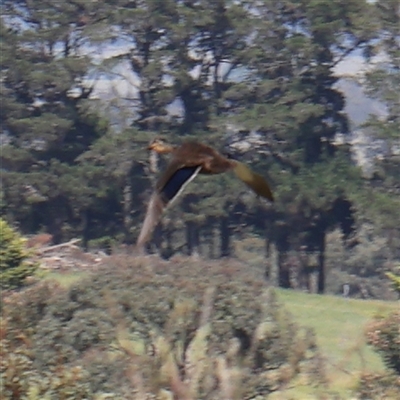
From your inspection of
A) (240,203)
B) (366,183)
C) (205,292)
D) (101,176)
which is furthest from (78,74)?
(205,292)

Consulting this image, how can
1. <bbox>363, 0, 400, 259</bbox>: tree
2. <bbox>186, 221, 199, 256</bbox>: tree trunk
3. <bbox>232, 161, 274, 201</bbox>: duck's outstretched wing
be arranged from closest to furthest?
<bbox>232, 161, 274, 201</bbox>: duck's outstretched wing
<bbox>363, 0, 400, 259</bbox>: tree
<bbox>186, 221, 199, 256</bbox>: tree trunk

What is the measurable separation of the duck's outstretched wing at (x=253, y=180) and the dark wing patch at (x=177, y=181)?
18 centimetres

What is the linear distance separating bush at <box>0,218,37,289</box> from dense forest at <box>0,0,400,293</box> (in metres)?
7.90

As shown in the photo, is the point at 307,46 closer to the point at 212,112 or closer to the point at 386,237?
the point at 212,112

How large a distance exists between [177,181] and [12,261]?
1415cm

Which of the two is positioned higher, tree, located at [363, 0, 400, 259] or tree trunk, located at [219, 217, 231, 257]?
tree, located at [363, 0, 400, 259]

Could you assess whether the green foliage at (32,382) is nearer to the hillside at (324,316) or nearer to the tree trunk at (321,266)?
the hillside at (324,316)

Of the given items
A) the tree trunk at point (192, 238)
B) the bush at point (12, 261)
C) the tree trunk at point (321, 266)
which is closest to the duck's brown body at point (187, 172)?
the bush at point (12, 261)

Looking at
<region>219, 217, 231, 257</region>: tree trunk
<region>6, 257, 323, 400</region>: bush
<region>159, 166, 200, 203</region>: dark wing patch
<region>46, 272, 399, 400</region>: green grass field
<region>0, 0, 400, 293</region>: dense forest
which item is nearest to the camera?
<region>159, 166, 200, 203</region>: dark wing patch

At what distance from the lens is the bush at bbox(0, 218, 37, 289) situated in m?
17.3

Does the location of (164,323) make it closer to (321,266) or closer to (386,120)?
(386,120)

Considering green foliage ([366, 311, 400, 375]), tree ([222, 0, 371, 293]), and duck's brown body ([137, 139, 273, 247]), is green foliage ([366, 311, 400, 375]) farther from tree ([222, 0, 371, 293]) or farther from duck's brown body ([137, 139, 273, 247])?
tree ([222, 0, 371, 293])

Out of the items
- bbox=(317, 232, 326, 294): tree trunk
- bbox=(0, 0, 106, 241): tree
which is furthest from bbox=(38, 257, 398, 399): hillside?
bbox=(0, 0, 106, 241): tree

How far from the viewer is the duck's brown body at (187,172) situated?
3.51 m
